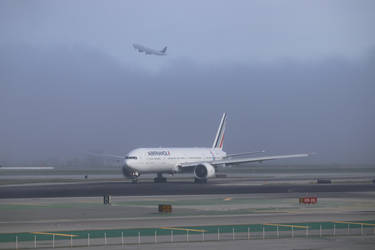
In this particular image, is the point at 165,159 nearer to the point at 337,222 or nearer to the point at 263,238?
the point at 337,222

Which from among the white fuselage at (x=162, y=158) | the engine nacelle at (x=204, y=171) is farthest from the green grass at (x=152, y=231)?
the white fuselage at (x=162, y=158)

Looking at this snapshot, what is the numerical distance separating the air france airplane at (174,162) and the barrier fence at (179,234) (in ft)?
184

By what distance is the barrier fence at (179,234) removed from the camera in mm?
34375

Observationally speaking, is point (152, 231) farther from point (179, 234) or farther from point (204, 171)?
point (204, 171)

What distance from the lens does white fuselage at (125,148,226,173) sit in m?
96.9

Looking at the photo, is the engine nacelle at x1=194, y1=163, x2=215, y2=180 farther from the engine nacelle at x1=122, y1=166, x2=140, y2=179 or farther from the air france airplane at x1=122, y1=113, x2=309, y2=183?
the engine nacelle at x1=122, y1=166, x2=140, y2=179

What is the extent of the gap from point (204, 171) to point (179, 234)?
59.8m

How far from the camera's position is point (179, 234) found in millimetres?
37219

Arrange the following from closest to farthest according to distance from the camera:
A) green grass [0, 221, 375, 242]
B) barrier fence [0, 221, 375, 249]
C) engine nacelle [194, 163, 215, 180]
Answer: barrier fence [0, 221, 375, 249]
green grass [0, 221, 375, 242]
engine nacelle [194, 163, 215, 180]

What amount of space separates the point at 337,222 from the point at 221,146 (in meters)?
76.4

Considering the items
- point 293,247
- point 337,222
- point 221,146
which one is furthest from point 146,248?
point 221,146

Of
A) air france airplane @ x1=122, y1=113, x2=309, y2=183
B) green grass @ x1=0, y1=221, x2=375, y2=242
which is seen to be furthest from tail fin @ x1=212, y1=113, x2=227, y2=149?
green grass @ x1=0, y1=221, x2=375, y2=242

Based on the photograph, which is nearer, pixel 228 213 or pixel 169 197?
pixel 228 213

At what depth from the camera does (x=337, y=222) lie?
4278 centimetres
